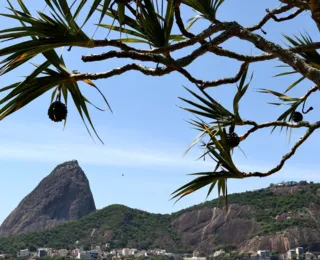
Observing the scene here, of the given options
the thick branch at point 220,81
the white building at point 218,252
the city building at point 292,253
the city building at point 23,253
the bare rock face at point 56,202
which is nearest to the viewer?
the thick branch at point 220,81

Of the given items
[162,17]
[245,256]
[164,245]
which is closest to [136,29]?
[162,17]

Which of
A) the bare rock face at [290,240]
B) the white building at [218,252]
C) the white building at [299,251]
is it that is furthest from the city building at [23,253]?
the white building at [299,251]

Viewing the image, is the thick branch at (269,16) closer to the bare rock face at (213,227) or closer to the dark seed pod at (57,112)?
the dark seed pod at (57,112)

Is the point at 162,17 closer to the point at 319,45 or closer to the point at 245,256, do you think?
the point at 319,45

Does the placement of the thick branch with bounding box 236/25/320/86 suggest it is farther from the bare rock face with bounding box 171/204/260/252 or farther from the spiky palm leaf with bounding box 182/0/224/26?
the bare rock face with bounding box 171/204/260/252

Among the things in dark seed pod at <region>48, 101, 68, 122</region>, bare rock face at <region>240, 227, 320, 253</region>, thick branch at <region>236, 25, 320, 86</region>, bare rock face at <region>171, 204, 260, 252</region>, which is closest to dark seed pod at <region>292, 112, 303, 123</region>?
thick branch at <region>236, 25, 320, 86</region>

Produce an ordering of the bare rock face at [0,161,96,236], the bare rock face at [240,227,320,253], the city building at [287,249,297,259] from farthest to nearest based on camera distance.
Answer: the bare rock face at [0,161,96,236] → the bare rock face at [240,227,320,253] → the city building at [287,249,297,259]
